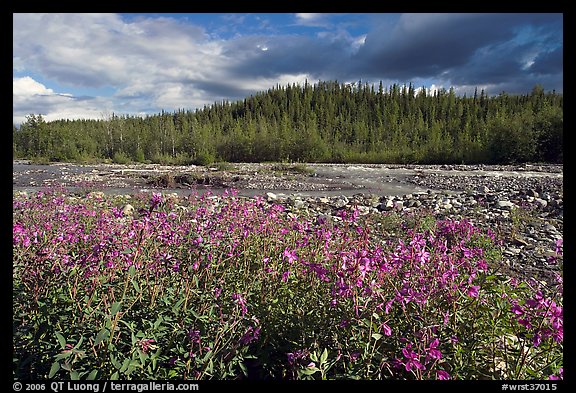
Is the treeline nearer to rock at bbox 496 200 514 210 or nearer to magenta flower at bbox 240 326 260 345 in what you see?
magenta flower at bbox 240 326 260 345

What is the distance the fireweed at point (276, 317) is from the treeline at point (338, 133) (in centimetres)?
110

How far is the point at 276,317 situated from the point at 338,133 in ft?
209

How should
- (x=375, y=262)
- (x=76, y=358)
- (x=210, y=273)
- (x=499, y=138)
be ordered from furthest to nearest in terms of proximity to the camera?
(x=499, y=138)
(x=210, y=273)
(x=375, y=262)
(x=76, y=358)

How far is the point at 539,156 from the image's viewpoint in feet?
96.6

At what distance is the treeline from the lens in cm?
3203

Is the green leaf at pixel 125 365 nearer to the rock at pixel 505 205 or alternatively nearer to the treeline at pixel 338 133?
the treeline at pixel 338 133

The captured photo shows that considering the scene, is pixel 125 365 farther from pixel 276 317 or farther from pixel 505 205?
pixel 505 205

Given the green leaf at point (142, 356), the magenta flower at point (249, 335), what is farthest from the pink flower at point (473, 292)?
the green leaf at point (142, 356)

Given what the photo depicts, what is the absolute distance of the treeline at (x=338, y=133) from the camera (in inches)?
1261

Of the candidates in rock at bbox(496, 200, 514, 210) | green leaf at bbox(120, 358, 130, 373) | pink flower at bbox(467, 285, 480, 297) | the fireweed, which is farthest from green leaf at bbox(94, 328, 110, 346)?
rock at bbox(496, 200, 514, 210)

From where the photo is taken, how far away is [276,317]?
2.34 m
